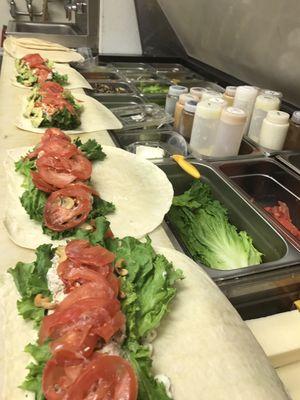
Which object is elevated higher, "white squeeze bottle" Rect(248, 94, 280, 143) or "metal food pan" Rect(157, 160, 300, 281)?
"white squeeze bottle" Rect(248, 94, 280, 143)

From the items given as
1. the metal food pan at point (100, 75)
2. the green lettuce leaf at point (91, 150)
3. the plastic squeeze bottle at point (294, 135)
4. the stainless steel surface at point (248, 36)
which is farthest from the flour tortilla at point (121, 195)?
the metal food pan at point (100, 75)

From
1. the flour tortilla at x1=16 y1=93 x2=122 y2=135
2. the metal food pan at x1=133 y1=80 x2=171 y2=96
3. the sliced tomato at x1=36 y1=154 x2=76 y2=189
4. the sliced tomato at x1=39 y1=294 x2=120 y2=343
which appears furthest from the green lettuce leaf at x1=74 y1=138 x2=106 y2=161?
the metal food pan at x1=133 y1=80 x2=171 y2=96

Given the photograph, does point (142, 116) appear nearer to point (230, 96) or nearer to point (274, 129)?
point (230, 96)

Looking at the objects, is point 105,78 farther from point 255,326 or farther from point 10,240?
point 255,326

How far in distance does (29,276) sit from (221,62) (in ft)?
8.91

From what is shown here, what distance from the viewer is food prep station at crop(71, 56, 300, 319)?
1402 millimetres

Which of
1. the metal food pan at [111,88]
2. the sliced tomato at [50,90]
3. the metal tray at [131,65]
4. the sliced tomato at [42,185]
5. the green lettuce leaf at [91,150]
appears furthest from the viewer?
the metal tray at [131,65]

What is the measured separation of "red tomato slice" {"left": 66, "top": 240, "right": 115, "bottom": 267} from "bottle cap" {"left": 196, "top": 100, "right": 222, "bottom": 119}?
124 centimetres

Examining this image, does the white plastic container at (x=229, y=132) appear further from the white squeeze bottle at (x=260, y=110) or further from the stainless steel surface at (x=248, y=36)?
the stainless steel surface at (x=248, y=36)

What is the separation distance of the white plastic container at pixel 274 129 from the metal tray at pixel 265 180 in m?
0.12

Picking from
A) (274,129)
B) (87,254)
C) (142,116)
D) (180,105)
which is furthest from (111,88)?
(87,254)

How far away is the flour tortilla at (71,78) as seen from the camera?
2973 millimetres

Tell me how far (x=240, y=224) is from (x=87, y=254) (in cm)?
96

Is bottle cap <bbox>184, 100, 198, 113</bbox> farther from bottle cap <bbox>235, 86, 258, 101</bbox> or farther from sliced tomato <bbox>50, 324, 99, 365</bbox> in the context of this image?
sliced tomato <bbox>50, 324, 99, 365</bbox>
